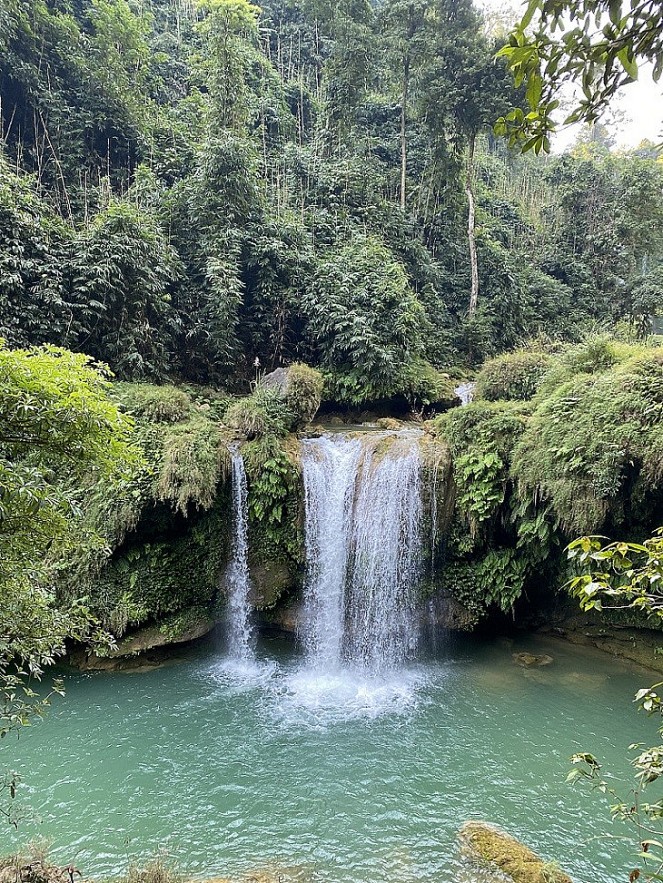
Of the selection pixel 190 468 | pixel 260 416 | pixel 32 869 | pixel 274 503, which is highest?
pixel 260 416

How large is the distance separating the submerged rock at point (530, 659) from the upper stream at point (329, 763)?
0.45 ft

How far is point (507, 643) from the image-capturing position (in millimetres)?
8664

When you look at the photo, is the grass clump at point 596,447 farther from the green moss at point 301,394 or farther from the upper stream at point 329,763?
the green moss at point 301,394

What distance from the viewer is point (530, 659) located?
8.13m

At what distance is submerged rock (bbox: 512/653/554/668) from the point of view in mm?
8031

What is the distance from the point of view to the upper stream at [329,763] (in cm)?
465

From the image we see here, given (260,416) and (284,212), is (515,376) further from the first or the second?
(284,212)

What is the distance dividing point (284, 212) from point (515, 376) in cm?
874

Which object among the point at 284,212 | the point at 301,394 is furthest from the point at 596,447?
the point at 284,212

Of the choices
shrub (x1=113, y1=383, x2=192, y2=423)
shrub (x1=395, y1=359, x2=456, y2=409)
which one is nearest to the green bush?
shrub (x1=395, y1=359, x2=456, y2=409)

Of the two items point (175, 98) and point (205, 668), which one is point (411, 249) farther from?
point (205, 668)

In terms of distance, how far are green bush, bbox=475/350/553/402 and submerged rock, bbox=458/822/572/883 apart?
8.29 meters

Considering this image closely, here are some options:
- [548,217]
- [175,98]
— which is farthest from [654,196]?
[175,98]

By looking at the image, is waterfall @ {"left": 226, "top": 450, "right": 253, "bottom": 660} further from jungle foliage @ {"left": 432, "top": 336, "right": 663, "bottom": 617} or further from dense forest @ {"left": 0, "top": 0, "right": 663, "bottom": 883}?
jungle foliage @ {"left": 432, "top": 336, "right": 663, "bottom": 617}
